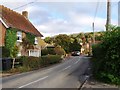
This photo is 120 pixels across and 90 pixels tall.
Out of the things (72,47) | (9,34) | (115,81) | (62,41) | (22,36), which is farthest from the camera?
(72,47)

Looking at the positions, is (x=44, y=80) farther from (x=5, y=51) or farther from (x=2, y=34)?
(x=2, y=34)

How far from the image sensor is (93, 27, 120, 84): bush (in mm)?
19375

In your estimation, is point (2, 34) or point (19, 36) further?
point (19, 36)

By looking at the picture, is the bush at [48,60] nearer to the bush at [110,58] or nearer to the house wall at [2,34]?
the house wall at [2,34]

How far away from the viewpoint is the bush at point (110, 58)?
19.4 meters

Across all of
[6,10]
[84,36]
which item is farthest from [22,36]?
[84,36]

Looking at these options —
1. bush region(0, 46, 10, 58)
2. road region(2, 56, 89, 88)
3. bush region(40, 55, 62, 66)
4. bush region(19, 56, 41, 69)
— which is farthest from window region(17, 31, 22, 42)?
road region(2, 56, 89, 88)

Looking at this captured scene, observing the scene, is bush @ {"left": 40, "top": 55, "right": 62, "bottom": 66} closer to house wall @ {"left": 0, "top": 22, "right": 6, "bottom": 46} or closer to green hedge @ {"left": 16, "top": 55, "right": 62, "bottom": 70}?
green hedge @ {"left": 16, "top": 55, "right": 62, "bottom": 70}

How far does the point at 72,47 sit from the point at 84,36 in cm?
2818

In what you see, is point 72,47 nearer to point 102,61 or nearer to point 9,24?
point 9,24

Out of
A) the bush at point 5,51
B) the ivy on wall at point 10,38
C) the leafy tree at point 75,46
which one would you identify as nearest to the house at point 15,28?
the ivy on wall at point 10,38

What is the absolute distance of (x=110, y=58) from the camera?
1970 centimetres

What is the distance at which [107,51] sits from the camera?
20.0m

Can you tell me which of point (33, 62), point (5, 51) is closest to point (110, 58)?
point (33, 62)
